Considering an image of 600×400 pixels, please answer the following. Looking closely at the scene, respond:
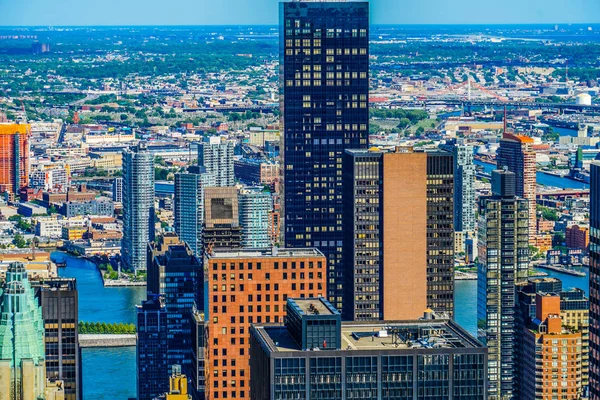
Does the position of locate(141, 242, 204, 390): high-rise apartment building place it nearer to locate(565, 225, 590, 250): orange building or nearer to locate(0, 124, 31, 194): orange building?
locate(565, 225, 590, 250): orange building

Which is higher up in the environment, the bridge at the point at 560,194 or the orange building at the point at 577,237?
the bridge at the point at 560,194

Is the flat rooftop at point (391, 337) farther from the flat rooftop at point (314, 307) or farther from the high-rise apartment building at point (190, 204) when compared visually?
the high-rise apartment building at point (190, 204)

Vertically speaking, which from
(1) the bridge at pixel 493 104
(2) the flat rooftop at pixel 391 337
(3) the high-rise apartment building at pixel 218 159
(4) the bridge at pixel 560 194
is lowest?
(2) the flat rooftop at pixel 391 337

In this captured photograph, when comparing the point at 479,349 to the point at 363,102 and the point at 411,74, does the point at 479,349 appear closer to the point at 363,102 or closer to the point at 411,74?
the point at 363,102

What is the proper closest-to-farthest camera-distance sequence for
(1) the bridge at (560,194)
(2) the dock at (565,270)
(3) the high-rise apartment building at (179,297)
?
(3) the high-rise apartment building at (179,297)
(2) the dock at (565,270)
(1) the bridge at (560,194)

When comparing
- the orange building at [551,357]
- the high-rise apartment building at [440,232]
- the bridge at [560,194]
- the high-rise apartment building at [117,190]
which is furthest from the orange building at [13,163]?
the orange building at [551,357]

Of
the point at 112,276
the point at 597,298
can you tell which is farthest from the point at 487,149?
the point at 597,298
